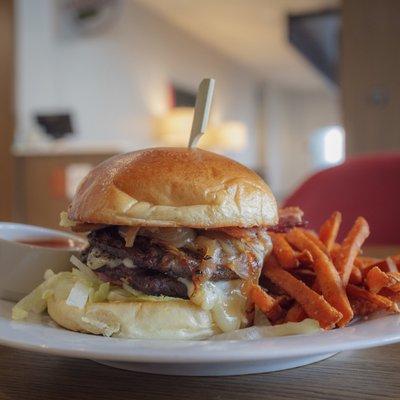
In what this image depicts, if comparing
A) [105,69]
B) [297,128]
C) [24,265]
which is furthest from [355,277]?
[297,128]

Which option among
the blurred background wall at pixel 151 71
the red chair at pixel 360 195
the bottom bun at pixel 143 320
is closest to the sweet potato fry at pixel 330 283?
the bottom bun at pixel 143 320

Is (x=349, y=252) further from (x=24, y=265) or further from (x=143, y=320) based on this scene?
(x=24, y=265)

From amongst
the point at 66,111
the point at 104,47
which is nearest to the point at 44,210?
the point at 66,111

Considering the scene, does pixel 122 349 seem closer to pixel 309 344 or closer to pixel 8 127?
pixel 309 344

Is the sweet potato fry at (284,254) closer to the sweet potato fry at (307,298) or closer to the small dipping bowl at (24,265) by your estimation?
the sweet potato fry at (307,298)

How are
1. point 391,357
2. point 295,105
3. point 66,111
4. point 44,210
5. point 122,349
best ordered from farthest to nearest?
point 295,105 → point 66,111 → point 44,210 → point 391,357 → point 122,349

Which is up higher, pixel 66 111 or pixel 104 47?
pixel 104 47
